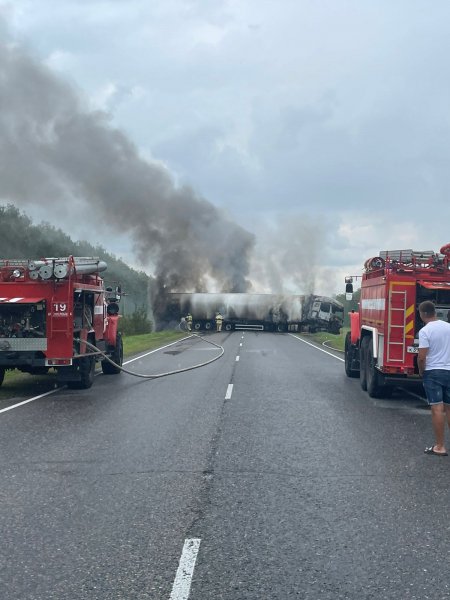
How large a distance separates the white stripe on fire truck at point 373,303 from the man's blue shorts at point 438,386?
14.1 feet

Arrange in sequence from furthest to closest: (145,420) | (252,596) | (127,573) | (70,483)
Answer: (145,420) < (70,483) < (127,573) < (252,596)

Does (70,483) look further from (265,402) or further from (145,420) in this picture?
(265,402)

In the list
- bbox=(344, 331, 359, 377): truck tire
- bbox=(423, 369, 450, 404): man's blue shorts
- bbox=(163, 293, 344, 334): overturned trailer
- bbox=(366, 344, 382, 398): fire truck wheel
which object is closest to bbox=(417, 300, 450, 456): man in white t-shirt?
bbox=(423, 369, 450, 404): man's blue shorts

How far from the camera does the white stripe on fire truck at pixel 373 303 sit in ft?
40.4

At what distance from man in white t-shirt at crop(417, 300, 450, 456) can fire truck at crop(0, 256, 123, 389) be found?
284 inches

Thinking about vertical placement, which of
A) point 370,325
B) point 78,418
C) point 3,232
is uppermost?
point 3,232

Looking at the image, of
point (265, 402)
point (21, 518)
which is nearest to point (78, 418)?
point (265, 402)

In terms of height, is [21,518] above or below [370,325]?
below

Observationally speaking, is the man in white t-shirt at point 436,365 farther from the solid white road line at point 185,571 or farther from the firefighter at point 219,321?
the firefighter at point 219,321

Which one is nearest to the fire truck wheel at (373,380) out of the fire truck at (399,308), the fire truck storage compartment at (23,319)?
the fire truck at (399,308)

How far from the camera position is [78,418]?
9.99m

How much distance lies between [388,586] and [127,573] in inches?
63.8

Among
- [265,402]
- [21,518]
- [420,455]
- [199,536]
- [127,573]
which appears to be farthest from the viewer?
[265,402]

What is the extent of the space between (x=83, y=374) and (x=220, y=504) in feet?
27.6
